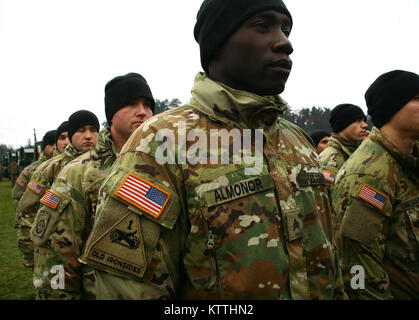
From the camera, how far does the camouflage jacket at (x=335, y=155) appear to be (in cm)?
542

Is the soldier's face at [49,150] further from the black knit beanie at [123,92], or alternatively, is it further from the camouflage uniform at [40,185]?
the black knit beanie at [123,92]

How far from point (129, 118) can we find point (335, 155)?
3.71m

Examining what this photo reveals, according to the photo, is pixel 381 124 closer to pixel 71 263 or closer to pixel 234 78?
pixel 234 78

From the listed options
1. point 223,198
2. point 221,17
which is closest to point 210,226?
point 223,198

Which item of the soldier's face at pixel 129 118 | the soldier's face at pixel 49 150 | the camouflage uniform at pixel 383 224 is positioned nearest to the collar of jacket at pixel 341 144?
the camouflage uniform at pixel 383 224

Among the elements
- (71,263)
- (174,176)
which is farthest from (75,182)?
(174,176)

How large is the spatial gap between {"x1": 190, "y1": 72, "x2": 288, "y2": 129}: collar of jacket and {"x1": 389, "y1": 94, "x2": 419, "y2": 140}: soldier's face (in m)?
1.78

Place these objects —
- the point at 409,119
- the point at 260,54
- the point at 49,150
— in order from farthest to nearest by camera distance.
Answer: the point at 49,150 < the point at 409,119 < the point at 260,54

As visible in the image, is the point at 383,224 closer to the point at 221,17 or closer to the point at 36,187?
the point at 221,17

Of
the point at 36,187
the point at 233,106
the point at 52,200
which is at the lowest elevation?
the point at 36,187

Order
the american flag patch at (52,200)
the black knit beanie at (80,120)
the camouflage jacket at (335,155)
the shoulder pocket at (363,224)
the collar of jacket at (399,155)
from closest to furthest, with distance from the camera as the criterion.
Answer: the shoulder pocket at (363,224) < the collar of jacket at (399,155) < the american flag patch at (52,200) < the black knit beanie at (80,120) < the camouflage jacket at (335,155)

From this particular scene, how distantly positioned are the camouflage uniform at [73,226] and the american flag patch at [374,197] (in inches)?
87.6

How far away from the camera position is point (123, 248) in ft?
4.48

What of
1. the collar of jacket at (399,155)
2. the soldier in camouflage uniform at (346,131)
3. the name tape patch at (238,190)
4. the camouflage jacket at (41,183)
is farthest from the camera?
the soldier in camouflage uniform at (346,131)
